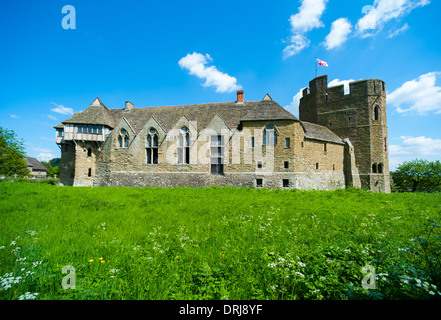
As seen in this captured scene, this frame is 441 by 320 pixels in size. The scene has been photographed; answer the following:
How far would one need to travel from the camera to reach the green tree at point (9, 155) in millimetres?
37975

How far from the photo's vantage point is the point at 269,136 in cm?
2261

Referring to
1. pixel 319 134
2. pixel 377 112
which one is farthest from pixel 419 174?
pixel 319 134

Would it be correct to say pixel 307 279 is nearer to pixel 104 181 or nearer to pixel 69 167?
pixel 104 181

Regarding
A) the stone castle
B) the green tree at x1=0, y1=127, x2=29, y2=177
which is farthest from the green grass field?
the green tree at x1=0, y1=127, x2=29, y2=177

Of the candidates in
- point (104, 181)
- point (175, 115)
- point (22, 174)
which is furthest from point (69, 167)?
point (22, 174)

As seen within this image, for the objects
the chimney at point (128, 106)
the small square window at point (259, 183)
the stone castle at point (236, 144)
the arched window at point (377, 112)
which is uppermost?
the chimney at point (128, 106)

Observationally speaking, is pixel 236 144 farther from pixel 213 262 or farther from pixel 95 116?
pixel 95 116

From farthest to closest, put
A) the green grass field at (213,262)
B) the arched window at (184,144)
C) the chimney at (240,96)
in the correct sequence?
the chimney at (240,96)
the arched window at (184,144)
the green grass field at (213,262)

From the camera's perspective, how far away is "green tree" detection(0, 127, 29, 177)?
3797 centimetres

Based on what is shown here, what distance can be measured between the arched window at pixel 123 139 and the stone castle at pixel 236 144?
14cm

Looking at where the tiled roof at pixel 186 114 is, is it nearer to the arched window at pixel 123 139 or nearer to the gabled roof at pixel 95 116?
the gabled roof at pixel 95 116

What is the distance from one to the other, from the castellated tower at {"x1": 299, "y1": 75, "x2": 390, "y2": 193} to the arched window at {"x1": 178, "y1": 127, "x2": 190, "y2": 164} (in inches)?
961

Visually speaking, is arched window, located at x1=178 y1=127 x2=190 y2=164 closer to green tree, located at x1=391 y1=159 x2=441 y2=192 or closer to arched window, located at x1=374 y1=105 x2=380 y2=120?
arched window, located at x1=374 y1=105 x2=380 y2=120

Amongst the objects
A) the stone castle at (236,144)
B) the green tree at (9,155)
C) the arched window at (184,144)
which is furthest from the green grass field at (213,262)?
the green tree at (9,155)
